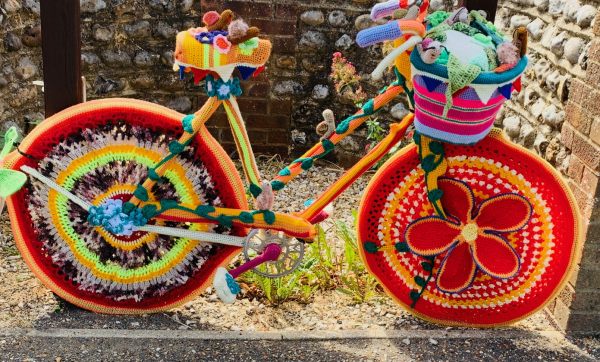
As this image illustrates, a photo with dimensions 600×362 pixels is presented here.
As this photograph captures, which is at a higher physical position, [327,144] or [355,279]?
[327,144]

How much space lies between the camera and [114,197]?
2.80m

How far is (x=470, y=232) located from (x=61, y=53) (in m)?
1.62

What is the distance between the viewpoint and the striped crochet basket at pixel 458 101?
2.43m

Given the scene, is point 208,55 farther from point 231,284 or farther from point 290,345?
point 290,345

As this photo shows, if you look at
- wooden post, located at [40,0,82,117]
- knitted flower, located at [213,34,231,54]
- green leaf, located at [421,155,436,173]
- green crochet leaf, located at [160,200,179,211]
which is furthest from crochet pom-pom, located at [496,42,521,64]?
wooden post, located at [40,0,82,117]

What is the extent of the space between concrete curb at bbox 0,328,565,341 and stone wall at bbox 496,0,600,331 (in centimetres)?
→ 22

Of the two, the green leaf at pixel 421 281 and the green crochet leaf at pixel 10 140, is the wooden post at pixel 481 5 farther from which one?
the green crochet leaf at pixel 10 140

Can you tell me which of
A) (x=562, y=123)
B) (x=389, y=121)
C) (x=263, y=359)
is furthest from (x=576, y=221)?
(x=389, y=121)

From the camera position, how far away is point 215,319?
302 centimetres

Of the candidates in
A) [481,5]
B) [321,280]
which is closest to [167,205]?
[321,280]

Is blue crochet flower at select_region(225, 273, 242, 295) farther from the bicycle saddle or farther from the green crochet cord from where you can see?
the bicycle saddle

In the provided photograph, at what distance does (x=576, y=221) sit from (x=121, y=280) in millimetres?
1660

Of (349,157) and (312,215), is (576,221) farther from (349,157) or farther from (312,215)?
(349,157)

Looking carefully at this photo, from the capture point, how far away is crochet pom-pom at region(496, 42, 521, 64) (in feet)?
A: 8.04
